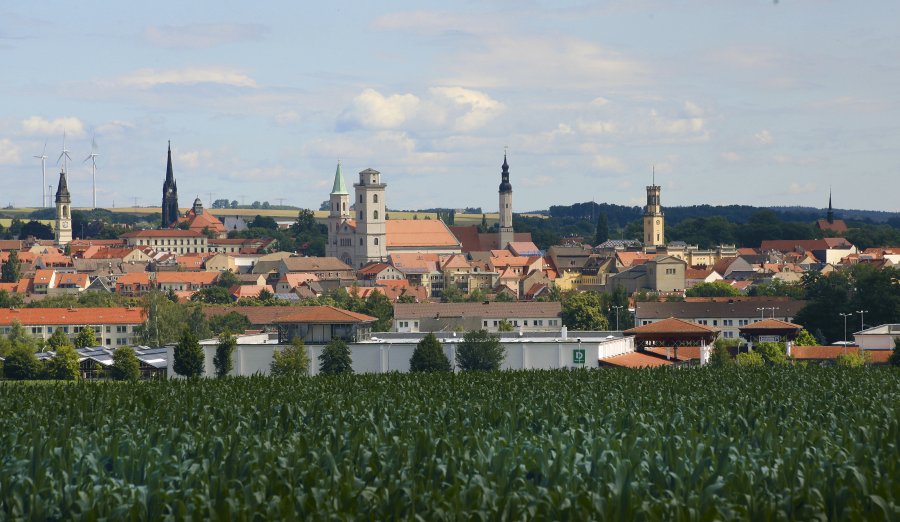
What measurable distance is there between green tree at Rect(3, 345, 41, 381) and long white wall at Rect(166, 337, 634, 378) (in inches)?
439

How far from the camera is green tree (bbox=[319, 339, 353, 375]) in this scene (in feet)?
268

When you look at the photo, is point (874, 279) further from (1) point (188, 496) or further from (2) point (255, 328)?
(1) point (188, 496)

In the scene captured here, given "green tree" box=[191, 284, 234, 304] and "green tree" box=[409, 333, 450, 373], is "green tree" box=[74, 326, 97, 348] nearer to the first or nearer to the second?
"green tree" box=[409, 333, 450, 373]

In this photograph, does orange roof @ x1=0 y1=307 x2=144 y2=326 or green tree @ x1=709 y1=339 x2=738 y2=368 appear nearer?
green tree @ x1=709 y1=339 x2=738 y2=368

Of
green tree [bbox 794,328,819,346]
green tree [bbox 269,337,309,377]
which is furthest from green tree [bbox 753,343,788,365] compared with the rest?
green tree [bbox 269,337,309,377]

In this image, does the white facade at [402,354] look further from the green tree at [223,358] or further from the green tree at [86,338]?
the green tree at [86,338]

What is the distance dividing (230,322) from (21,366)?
5090 cm

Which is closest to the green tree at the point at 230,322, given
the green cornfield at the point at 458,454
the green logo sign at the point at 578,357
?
the green logo sign at the point at 578,357

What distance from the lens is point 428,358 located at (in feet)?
269

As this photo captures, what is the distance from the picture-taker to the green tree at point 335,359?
81.6m

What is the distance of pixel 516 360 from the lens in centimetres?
8644

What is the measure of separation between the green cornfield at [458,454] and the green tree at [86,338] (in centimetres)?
7349

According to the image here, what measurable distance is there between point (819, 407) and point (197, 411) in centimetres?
1722

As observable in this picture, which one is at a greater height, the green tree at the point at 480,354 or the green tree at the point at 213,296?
the green tree at the point at 213,296
